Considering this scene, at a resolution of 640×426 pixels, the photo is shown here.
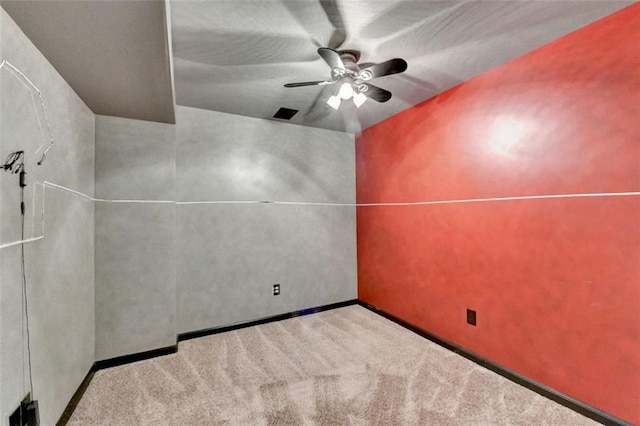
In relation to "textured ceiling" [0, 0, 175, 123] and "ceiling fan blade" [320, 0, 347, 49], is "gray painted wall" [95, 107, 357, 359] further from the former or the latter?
"ceiling fan blade" [320, 0, 347, 49]

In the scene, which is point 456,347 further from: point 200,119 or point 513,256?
point 200,119

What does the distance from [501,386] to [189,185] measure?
3293 mm

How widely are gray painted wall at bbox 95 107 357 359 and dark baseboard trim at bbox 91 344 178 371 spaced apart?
0.04 metres

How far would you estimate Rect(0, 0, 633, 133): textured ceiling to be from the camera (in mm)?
1229

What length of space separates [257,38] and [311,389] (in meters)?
2.50

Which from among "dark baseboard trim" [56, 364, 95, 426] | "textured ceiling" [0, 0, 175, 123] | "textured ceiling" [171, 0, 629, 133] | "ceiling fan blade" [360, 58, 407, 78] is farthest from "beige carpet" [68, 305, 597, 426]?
"textured ceiling" [171, 0, 629, 133]

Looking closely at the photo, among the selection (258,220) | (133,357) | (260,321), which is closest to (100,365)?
(133,357)

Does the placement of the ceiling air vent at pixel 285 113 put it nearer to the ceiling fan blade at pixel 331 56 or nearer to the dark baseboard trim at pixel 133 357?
the ceiling fan blade at pixel 331 56

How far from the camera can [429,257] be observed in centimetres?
281

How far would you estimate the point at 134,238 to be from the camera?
241 cm

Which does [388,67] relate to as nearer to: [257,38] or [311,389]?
[257,38]

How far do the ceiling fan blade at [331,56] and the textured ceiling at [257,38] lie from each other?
18cm

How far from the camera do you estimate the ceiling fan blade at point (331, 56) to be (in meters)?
1.63

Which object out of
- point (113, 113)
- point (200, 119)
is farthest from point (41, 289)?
point (200, 119)
